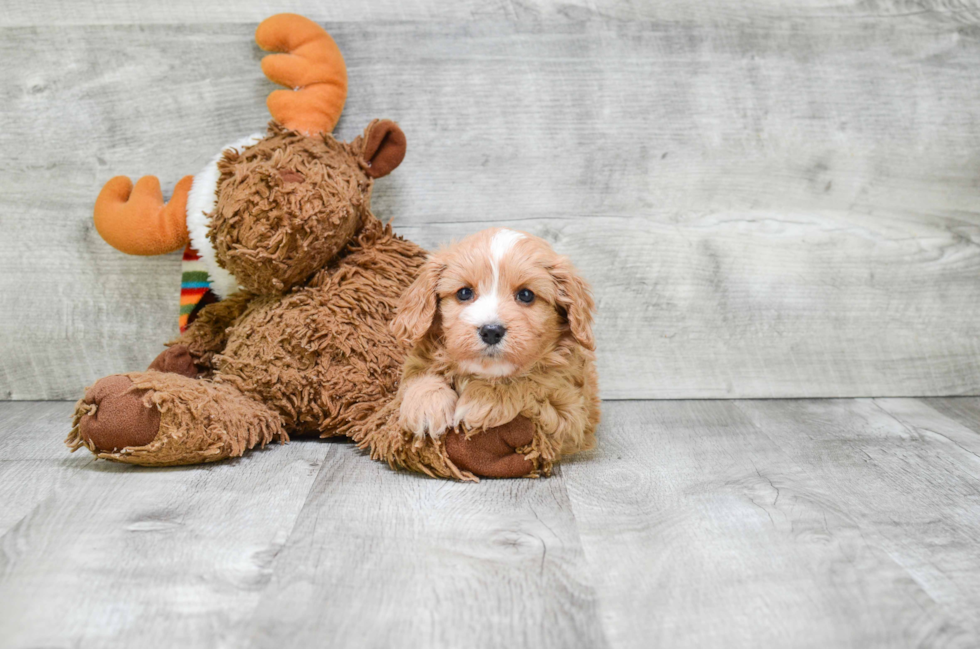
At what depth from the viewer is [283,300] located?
147 cm

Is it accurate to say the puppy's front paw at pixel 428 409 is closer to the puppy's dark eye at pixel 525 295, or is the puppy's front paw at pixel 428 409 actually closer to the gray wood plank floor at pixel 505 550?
the gray wood plank floor at pixel 505 550

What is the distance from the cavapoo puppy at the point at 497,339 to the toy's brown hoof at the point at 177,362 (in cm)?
52

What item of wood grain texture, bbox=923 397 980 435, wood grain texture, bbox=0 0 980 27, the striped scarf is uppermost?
wood grain texture, bbox=0 0 980 27

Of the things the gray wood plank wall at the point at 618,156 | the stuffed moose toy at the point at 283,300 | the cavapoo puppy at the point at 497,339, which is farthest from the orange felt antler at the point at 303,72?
the cavapoo puppy at the point at 497,339

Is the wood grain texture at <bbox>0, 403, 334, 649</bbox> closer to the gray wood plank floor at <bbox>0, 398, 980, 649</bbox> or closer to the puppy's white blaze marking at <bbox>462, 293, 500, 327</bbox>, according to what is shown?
the gray wood plank floor at <bbox>0, 398, 980, 649</bbox>

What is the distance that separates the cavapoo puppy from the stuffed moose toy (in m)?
0.04

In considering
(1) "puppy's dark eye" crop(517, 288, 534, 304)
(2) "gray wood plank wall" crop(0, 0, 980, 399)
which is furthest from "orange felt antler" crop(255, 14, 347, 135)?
(1) "puppy's dark eye" crop(517, 288, 534, 304)

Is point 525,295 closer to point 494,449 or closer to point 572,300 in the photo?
point 572,300

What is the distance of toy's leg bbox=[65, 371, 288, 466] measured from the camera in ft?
4.07

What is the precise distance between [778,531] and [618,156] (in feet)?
3.15

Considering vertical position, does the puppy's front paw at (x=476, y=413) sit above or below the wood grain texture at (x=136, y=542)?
above

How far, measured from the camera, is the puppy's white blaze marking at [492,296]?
1171mm

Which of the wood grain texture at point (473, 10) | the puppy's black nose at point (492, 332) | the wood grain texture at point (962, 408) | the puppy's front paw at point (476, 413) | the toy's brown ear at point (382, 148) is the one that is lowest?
the wood grain texture at point (962, 408)

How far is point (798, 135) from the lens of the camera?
1.79 m
